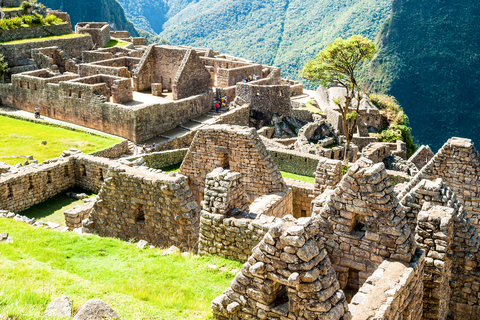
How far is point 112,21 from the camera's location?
114 meters

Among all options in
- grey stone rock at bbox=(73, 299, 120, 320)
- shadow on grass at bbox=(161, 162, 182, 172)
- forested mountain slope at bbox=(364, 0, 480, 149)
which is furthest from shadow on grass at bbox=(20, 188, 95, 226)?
forested mountain slope at bbox=(364, 0, 480, 149)

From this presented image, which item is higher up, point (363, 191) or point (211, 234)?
point (363, 191)

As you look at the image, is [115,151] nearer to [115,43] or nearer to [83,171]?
[83,171]

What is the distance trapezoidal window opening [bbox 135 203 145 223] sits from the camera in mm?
9356

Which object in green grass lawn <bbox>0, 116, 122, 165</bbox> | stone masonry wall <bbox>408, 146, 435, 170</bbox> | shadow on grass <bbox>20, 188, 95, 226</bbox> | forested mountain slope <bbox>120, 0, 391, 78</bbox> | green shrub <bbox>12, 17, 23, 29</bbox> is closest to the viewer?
shadow on grass <bbox>20, 188, 95, 226</bbox>

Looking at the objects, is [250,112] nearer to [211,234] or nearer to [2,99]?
[2,99]

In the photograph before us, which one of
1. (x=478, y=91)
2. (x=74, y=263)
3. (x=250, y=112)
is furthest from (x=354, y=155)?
(x=478, y=91)

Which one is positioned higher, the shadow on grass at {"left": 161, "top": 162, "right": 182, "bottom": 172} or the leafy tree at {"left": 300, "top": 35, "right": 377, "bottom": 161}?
the leafy tree at {"left": 300, "top": 35, "right": 377, "bottom": 161}

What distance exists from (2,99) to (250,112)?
15181 mm

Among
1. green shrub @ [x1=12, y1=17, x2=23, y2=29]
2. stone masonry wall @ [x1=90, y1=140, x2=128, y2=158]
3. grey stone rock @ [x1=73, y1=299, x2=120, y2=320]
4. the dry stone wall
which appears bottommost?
stone masonry wall @ [x1=90, y1=140, x2=128, y2=158]

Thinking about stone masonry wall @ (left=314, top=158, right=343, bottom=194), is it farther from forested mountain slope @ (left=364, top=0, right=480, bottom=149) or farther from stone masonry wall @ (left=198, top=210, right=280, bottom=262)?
forested mountain slope @ (left=364, top=0, right=480, bottom=149)

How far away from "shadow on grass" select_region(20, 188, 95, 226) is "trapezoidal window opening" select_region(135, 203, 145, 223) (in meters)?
4.22

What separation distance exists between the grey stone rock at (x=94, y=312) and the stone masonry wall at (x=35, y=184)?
9153 mm

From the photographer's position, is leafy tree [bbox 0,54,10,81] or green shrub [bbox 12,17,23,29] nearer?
leafy tree [bbox 0,54,10,81]
